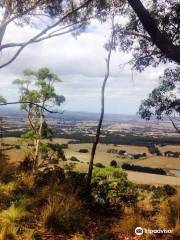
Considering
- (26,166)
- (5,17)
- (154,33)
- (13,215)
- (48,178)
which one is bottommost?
(13,215)

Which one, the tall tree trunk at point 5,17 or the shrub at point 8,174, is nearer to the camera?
the tall tree trunk at point 5,17

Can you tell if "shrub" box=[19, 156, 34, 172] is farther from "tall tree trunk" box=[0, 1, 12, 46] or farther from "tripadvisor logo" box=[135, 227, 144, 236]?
"tripadvisor logo" box=[135, 227, 144, 236]

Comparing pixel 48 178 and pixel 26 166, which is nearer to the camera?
pixel 48 178

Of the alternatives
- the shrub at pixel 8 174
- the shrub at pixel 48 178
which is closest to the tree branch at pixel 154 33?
the shrub at pixel 48 178

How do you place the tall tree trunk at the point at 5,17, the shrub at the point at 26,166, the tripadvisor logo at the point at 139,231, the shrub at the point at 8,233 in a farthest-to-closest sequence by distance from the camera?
the shrub at the point at 26,166
the tall tree trunk at the point at 5,17
the tripadvisor logo at the point at 139,231
the shrub at the point at 8,233

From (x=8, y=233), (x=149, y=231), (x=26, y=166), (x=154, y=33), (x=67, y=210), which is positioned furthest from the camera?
(x=26, y=166)

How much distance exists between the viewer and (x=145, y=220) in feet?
35.7

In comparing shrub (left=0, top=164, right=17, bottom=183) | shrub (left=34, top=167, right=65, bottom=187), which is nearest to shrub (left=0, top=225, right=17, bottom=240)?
shrub (left=34, top=167, right=65, bottom=187)

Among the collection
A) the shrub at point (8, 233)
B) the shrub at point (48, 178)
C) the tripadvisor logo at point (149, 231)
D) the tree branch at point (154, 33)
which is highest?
the tree branch at point (154, 33)

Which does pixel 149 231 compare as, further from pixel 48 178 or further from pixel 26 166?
pixel 26 166

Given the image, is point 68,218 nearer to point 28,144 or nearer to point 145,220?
point 145,220

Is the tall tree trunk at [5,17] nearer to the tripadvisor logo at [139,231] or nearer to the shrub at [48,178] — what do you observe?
the shrub at [48,178]

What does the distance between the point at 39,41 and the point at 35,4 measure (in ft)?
9.63

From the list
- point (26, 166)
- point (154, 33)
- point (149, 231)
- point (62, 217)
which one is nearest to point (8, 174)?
point (26, 166)
